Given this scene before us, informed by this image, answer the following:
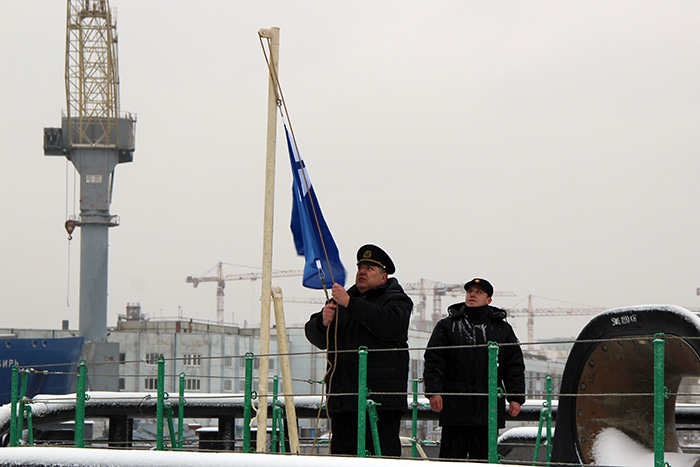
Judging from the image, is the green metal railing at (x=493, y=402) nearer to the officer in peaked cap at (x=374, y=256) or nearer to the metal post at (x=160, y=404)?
the officer in peaked cap at (x=374, y=256)

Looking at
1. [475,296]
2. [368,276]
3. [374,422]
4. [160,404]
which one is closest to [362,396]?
[374,422]

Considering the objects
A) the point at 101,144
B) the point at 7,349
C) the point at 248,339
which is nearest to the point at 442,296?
the point at 248,339

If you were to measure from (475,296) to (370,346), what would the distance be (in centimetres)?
81

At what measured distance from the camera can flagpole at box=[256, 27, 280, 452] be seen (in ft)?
21.3

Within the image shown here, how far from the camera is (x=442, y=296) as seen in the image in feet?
587

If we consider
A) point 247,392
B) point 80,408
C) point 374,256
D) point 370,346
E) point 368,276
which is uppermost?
point 374,256

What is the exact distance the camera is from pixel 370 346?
6180 mm

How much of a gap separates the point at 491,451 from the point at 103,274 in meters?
62.0

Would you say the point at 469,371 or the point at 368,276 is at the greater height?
the point at 368,276

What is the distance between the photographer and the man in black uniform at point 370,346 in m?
6.06

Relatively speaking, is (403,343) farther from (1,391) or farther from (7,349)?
(7,349)

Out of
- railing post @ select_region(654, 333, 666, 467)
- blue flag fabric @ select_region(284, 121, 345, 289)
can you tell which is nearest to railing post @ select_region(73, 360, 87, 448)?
blue flag fabric @ select_region(284, 121, 345, 289)

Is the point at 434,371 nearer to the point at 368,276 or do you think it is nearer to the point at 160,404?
the point at 368,276

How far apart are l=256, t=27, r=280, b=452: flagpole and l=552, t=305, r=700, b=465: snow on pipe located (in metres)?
1.98
